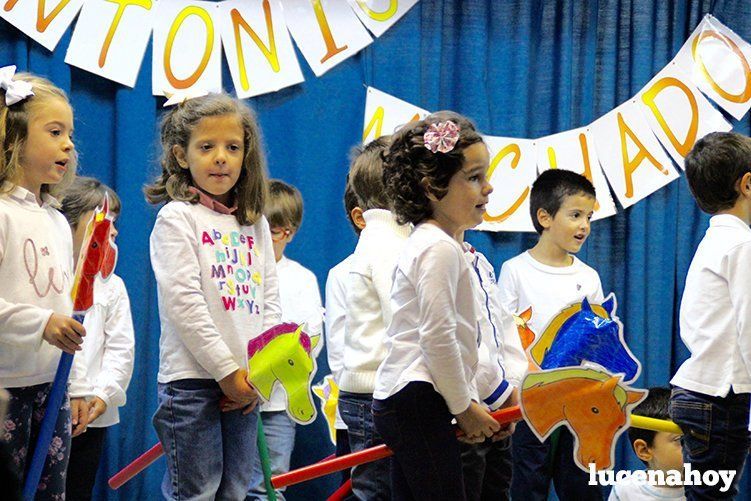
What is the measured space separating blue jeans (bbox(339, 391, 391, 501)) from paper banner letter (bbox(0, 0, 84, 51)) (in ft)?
6.19

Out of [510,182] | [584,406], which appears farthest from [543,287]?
[584,406]

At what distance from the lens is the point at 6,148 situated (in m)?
2.16

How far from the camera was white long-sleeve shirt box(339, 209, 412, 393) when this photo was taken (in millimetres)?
2488

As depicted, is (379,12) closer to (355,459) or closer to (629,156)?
(629,156)

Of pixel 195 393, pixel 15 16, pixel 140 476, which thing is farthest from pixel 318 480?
pixel 15 16

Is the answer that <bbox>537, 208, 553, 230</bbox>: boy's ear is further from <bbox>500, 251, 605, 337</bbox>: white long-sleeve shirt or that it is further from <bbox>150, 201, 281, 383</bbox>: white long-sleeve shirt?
<bbox>150, 201, 281, 383</bbox>: white long-sleeve shirt

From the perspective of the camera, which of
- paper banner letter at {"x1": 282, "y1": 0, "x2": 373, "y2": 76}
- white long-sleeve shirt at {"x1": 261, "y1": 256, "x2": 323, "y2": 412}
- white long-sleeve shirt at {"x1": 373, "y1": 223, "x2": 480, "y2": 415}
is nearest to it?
white long-sleeve shirt at {"x1": 373, "y1": 223, "x2": 480, "y2": 415}

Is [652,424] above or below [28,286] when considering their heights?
below

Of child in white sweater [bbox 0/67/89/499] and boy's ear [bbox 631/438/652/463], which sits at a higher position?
child in white sweater [bbox 0/67/89/499]

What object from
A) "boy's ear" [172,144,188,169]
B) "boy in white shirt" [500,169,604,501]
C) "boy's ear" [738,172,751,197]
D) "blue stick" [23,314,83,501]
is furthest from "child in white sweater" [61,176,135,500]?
"boy's ear" [738,172,751,197]

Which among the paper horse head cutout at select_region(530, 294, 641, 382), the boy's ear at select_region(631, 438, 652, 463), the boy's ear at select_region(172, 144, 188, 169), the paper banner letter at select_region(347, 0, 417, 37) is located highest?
the paper banner letter at select_region(347, 0, 417, 37)

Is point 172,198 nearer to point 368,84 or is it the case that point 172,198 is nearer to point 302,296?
point 302,296

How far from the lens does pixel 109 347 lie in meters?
3.14

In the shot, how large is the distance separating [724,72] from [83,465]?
10.1ft
